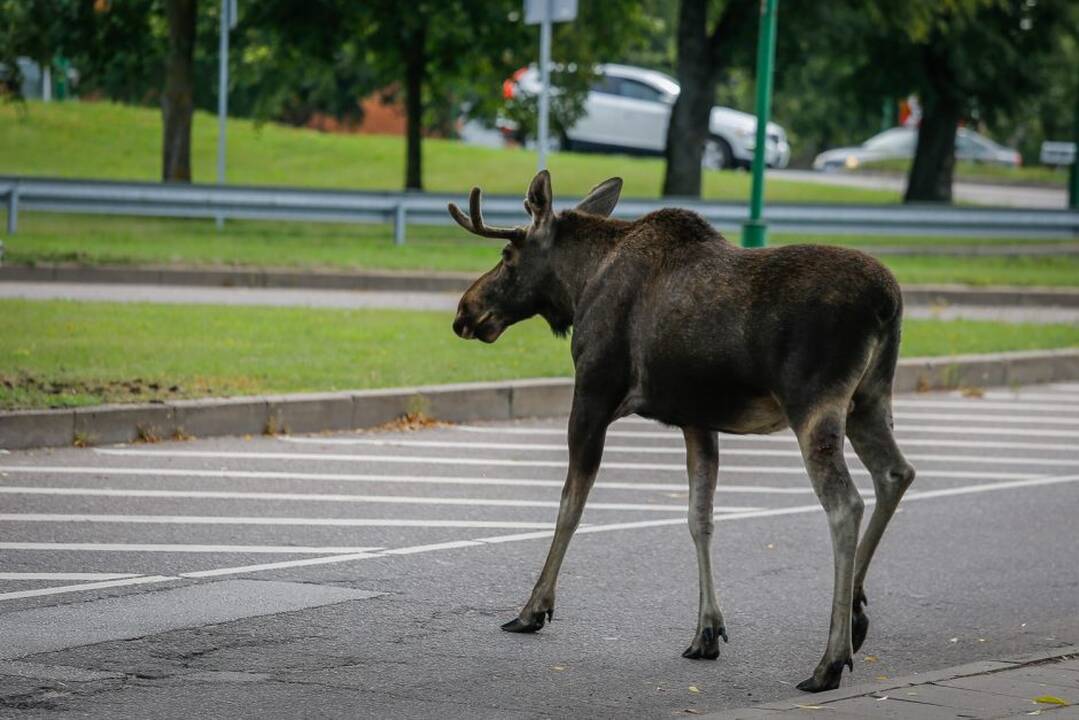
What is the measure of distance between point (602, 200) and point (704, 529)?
1.44m

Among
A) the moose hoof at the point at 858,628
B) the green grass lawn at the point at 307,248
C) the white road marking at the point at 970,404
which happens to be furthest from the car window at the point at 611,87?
the moose hoof at the point at 858,628

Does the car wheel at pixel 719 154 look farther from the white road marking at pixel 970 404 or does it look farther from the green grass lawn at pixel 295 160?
the white road marking at pixel 970 404

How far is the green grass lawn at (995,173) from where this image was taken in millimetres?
53000

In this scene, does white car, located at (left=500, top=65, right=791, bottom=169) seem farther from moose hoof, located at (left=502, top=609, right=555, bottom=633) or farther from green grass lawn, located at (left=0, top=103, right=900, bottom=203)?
moose hoof, located at (left=502, top=609, right=555, bottom=633)

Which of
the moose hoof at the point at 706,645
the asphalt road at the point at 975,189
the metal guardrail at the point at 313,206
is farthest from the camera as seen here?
the asphalt road at the point at 975,189

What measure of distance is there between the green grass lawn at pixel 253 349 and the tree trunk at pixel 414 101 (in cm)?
1528

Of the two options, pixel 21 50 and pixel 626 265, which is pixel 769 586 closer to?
pixel 626 265

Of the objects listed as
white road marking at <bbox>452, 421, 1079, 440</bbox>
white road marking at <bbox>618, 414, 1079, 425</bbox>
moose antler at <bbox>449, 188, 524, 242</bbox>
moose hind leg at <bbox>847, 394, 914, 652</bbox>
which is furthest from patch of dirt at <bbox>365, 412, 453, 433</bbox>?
moose hind leg at <bbox>847, 394, 914, 652</bbox>

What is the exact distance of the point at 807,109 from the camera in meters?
71.2

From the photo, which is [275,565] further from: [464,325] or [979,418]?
[979,418]

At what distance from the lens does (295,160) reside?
42.5 metres

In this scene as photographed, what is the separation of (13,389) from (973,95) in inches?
1191

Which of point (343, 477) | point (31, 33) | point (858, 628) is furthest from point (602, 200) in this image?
point (31, 33)

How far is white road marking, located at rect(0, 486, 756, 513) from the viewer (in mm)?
10180
